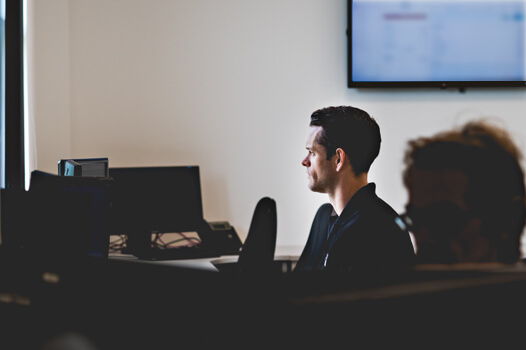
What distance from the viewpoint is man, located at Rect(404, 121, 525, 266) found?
0.84 m

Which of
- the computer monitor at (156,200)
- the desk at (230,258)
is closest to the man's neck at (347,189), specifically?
the desk at (230,258)

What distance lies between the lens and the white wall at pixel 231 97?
3.31 meters

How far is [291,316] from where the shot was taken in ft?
1.77

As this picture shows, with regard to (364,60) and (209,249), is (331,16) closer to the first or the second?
(364,60)

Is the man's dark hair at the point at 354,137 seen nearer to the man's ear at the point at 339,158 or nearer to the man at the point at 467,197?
the man's ear at the point at 339,158

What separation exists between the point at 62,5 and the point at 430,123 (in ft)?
7.42

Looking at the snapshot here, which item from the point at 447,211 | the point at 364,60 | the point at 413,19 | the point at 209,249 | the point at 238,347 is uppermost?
the point at 413,19

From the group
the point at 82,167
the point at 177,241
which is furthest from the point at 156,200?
the point at 82,167

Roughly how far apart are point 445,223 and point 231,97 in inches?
102

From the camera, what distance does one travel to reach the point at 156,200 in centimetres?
310

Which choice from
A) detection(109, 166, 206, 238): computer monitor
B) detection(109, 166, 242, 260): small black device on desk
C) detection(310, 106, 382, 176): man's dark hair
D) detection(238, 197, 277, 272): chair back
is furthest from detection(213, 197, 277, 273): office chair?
detection(109, 166, 206, 238): computer monitor

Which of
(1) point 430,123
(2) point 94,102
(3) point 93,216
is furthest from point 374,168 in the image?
(3) point 93,216

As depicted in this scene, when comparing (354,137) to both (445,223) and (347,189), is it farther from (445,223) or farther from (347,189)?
(445,223)

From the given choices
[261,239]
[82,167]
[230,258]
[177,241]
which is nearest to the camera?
[261,239]
